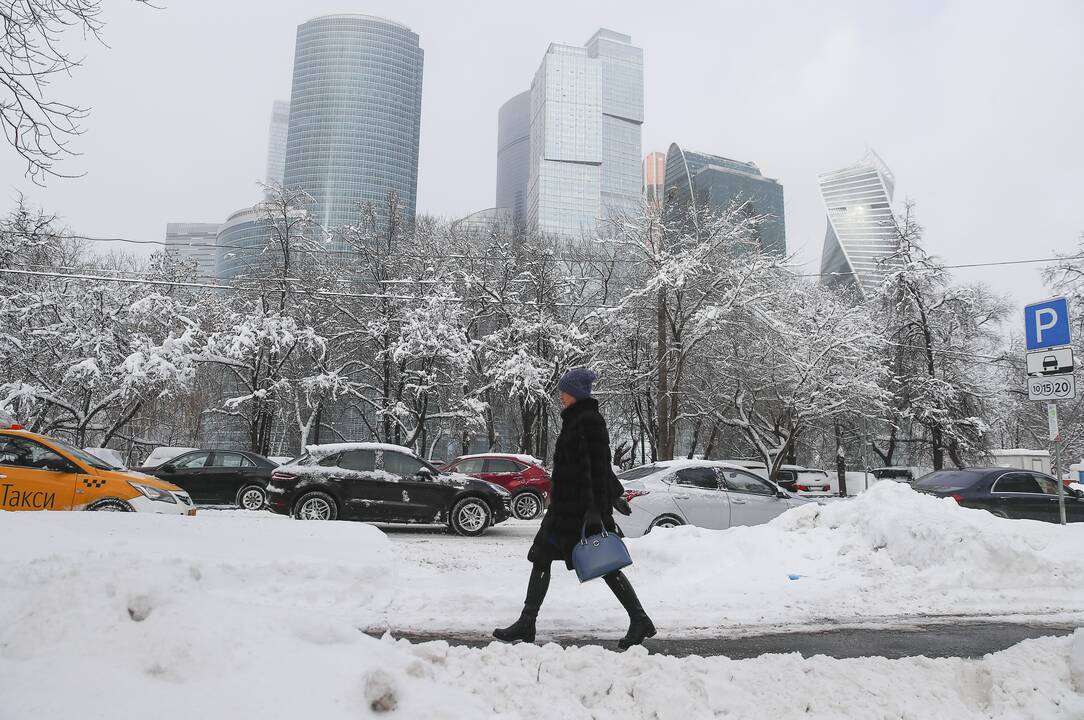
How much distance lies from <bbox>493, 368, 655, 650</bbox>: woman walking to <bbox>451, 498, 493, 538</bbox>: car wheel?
26.7 feet

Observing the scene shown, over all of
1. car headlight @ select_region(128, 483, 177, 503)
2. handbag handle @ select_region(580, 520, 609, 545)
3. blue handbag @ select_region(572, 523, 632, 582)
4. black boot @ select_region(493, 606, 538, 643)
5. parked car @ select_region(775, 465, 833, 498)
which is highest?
handbag handle @ select_region(580, 520, 609, 545)

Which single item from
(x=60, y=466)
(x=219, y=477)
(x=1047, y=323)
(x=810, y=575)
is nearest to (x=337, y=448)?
(x=60, y=466)

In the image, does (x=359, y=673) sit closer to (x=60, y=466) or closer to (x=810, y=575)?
(x=810, y=575)

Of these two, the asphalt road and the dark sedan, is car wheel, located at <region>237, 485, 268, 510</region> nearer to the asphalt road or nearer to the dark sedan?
the asphalt road

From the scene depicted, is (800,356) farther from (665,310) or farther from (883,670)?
(883,670)

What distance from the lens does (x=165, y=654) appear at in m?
2.98

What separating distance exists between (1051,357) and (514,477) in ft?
37.9

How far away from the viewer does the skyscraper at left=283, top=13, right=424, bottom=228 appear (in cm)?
5734

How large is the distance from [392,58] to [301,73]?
38.5 feet

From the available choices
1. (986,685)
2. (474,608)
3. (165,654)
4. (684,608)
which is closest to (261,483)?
(474,608)

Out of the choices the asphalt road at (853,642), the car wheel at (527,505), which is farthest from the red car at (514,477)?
the asphalt road at (853,642)

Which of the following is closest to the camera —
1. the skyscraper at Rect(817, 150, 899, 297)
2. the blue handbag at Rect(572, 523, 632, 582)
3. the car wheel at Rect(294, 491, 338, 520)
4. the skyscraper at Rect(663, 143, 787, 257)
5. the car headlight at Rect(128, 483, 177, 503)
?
the blue handbag at Rect(572, 523, 632, 582)

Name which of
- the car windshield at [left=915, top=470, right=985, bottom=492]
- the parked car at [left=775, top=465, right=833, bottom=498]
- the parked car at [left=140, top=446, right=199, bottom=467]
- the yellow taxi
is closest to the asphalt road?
the yellow taxi

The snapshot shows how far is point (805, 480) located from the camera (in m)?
31.7
